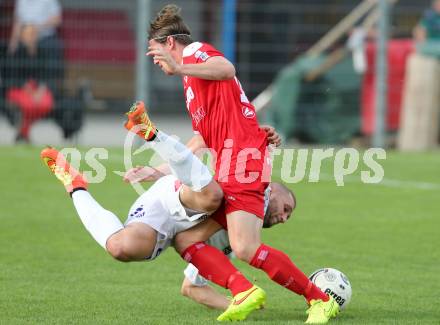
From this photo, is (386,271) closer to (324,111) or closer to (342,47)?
(324,111)

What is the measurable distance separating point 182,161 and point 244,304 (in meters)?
0.76

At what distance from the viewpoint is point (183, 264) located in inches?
307

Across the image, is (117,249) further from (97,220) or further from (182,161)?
(182,161)

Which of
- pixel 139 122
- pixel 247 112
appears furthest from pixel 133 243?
pixel 247 112

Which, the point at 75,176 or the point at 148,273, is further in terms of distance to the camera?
the point at 148,273

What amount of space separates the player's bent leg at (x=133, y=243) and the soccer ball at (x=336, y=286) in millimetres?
919

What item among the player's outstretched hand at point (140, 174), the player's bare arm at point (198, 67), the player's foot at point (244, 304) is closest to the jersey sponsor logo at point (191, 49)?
the player's bare arm at point (198, 67)

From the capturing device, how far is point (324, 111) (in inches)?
646

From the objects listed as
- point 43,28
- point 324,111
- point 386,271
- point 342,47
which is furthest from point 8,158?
point 386,271

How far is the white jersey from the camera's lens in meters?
Answer: 6.11

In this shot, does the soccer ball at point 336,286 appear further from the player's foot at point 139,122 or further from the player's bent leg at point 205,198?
the player's foot at point 139,122

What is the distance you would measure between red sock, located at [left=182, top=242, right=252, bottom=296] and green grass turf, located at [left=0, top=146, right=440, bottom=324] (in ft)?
0.68

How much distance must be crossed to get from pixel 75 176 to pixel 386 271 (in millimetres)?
2154

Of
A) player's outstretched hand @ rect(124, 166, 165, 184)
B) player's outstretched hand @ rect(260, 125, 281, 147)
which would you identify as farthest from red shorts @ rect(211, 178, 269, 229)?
player's outstretched hand @ rect(124, 166, 165, 184)
